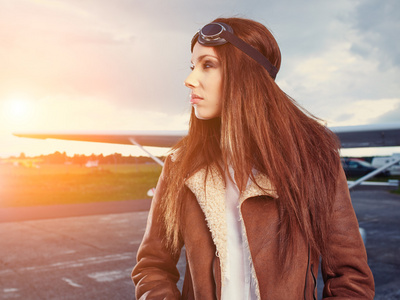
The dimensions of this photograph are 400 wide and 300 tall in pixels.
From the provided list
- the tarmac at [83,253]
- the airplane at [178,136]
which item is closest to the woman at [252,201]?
the tarmac at [83,253]

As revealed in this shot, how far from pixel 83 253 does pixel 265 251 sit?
540 centimetres

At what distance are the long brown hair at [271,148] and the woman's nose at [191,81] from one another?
0.31 ft

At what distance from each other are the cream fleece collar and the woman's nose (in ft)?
0.95

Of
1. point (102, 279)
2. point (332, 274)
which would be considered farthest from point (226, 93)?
point (102, 279)

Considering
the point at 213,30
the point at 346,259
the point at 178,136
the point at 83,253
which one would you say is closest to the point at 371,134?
the point at 178,136

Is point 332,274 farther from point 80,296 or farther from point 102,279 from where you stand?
point 102,279

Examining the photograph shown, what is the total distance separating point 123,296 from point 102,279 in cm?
69

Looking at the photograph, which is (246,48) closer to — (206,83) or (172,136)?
(206,83)

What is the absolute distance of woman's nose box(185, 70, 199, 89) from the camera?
1.25 meters

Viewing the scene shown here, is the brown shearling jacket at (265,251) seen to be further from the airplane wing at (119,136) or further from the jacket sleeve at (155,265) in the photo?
the airplane wing at (119,136)

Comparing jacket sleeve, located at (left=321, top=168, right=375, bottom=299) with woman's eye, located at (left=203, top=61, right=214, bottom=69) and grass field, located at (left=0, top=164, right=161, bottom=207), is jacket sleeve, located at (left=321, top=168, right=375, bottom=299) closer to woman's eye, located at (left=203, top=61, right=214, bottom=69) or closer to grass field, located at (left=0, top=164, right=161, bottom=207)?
woman's eye, located at (left=203, top=61, right=214, bottom=69)

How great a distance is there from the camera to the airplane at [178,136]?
6262 mm

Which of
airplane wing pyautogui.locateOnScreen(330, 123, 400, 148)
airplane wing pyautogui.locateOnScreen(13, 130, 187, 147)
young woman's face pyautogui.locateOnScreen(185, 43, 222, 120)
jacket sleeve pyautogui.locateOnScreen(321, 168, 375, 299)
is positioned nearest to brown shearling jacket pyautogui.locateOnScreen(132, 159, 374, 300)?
jacket sleeve pyautogui.locateOnScreen(321, 168, 375, 299)

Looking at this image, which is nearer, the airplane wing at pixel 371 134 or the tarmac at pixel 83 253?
the tarmac at pixel 83 253
